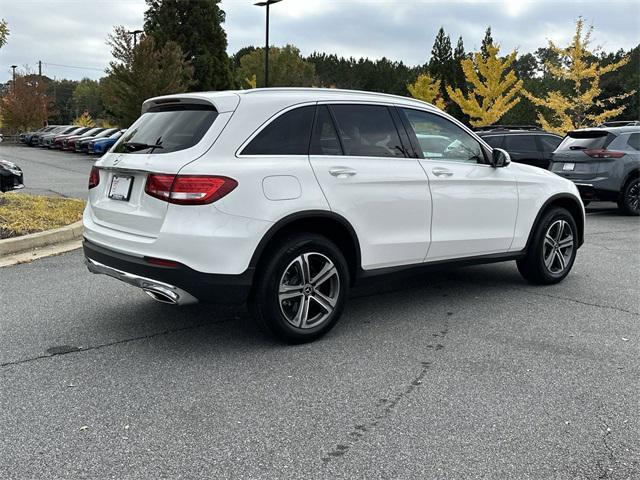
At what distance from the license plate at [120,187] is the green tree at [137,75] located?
22.1 m

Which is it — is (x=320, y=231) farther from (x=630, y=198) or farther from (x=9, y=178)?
(x=9, y=178)

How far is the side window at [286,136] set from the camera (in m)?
4.12

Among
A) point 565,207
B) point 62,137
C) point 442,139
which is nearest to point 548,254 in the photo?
point 565,207

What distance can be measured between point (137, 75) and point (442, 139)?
75.4 feet

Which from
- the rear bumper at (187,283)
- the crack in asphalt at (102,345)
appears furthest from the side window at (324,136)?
the crack in asphalt at (102,345)

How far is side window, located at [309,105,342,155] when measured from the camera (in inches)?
173

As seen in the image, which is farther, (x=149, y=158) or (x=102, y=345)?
(x=102, y=345)

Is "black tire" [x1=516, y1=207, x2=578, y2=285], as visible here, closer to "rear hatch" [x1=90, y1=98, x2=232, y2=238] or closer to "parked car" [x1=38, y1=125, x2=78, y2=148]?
"rear hatch" [x1=90, y1=98, x2=232, y2=238]

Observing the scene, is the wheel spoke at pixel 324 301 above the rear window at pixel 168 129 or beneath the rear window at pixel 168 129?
beneath

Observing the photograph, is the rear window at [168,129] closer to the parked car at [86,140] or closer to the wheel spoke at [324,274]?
the wheel spoke at [324,274]

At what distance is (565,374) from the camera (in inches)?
152

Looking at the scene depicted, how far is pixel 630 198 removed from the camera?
11406 millimetres

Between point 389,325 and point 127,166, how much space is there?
2.32m

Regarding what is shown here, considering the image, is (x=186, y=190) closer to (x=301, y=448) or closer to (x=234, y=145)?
(x=234, y=145)
